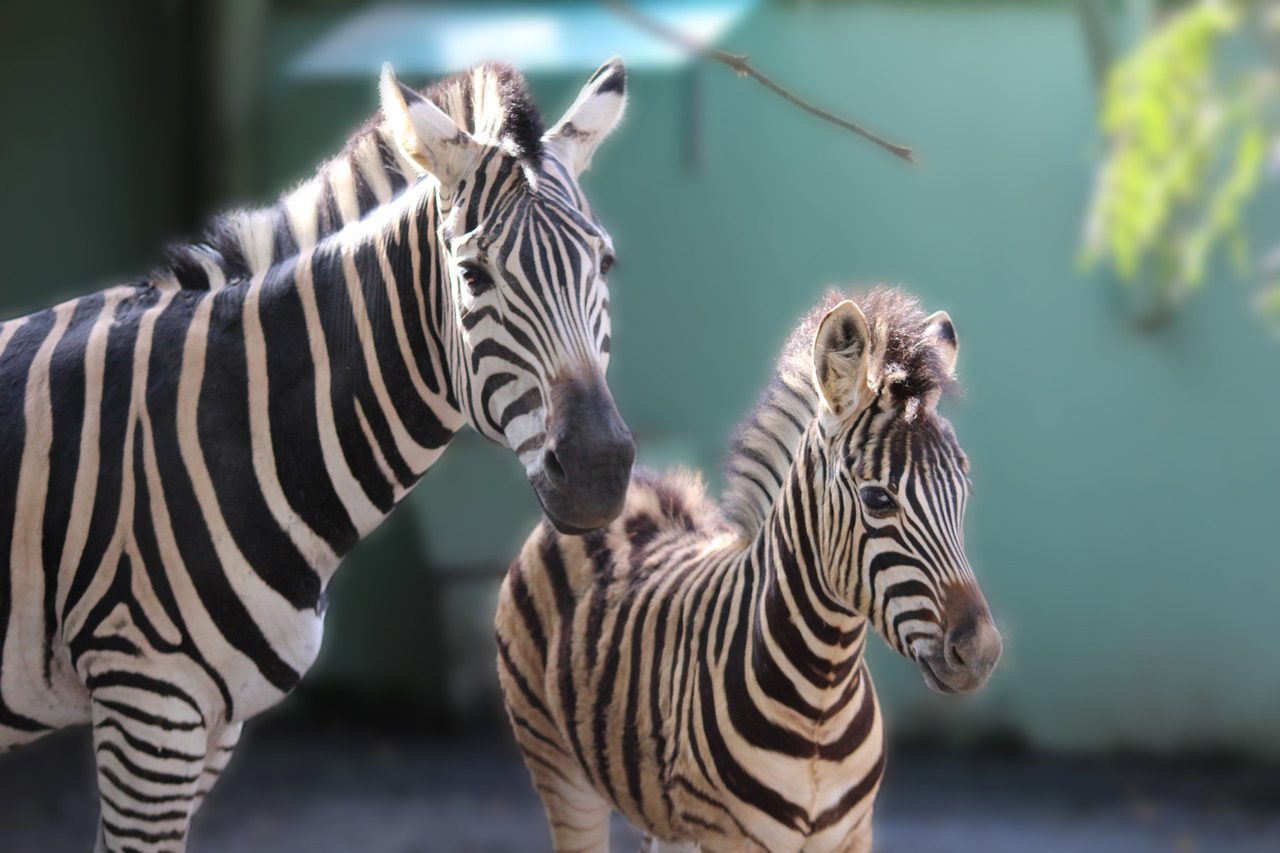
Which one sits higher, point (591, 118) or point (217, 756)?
point (591, 118)

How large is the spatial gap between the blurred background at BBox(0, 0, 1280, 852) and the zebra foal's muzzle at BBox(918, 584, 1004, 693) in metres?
5.51

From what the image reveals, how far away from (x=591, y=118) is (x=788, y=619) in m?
1.26

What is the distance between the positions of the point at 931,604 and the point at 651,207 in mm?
6568

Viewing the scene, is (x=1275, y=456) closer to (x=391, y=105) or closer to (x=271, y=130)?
(x=271, y=130)

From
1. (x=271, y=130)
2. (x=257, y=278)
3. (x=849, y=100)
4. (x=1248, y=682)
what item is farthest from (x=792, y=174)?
(x=257, y=278)

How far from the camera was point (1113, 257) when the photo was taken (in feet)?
29.0

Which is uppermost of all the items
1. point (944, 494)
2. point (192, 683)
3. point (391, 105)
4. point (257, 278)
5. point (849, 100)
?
point (849, 100)

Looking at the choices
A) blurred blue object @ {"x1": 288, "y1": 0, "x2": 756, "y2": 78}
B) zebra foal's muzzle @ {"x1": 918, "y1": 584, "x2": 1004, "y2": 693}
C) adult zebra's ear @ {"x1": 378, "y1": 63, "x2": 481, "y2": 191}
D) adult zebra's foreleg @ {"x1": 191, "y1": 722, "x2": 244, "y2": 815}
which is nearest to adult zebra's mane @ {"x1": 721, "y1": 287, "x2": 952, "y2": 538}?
zebra foal's muzzle @ {"x1": 918, "y1": 584, "x2": 1004, "y2": 693}

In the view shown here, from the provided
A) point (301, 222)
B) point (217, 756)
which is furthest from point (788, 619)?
point (301, 222)

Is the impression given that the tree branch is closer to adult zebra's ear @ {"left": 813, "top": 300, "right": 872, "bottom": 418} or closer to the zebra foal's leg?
adult zebra's ear @ {"left": 813, "top": 300, "right": 872, "bottom": 418}

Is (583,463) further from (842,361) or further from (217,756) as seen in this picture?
(217,756)

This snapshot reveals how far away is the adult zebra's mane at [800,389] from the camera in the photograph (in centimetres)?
331

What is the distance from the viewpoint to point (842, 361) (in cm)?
329

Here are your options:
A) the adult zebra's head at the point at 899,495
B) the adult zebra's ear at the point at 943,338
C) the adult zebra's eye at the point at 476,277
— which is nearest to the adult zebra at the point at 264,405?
the adult zebra's eye at the point at 476,277
